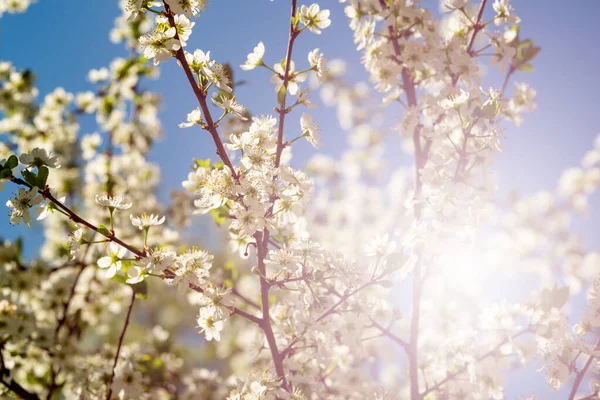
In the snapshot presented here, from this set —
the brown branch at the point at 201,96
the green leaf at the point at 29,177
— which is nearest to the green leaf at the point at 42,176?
the green leaf at the point at 29,177

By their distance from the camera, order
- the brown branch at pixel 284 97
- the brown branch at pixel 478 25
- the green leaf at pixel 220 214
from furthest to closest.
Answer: the brown branch at pixel 478 25 → the green leaf at pixel 220 214 → the brown branch at pixel 284 97

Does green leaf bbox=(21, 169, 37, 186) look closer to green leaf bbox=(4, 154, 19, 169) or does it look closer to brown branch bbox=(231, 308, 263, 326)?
green leaf bbox=(4, 154, 19, 169)

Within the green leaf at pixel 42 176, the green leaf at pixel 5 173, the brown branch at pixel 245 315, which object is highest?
the green leaf at pixel 42 176

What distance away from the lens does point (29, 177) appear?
1.27 m

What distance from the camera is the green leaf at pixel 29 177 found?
1.26 metres

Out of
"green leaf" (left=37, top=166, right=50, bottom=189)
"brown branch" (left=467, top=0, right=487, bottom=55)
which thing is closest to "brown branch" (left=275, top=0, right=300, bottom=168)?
"green leaf" (left=37, top=166, right=50, bottom=189)

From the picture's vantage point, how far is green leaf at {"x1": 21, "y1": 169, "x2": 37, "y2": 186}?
1.26 m

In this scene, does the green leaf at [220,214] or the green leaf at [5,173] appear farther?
the green leaf at [220,214]

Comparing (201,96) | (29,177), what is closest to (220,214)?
(201,96)

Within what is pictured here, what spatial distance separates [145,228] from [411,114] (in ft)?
4.45

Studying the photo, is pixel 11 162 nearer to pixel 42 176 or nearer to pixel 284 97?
pixel 42 176

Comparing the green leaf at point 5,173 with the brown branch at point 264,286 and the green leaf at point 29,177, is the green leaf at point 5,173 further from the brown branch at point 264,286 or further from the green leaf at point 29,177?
the brown branch at point 264,286

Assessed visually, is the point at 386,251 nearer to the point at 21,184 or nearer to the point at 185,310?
the point at 21,184

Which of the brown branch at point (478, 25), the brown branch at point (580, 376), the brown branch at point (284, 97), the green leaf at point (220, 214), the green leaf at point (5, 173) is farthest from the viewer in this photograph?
the brown branch at point (478, 25)
